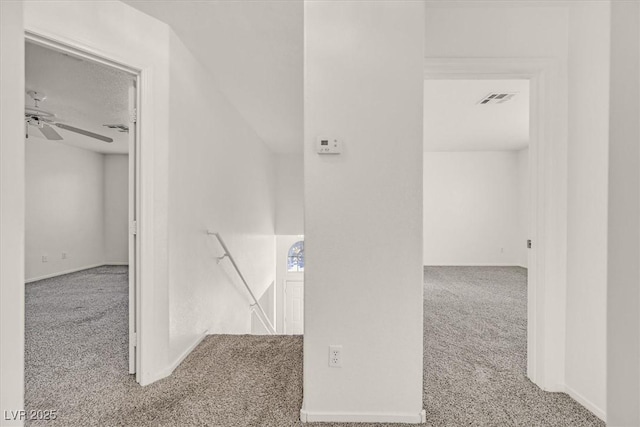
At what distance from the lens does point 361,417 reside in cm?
169

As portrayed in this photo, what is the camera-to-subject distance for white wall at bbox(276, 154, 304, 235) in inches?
290

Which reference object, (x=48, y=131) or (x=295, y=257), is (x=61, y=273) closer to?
(x=48, y=131)

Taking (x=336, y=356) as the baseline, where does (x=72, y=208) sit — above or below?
above

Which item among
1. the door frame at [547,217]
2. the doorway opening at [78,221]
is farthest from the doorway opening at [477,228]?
the doorway opening at [78,221]

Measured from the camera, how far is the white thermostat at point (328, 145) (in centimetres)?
170

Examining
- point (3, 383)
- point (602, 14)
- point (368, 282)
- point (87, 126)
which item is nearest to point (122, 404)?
point (368, 282)

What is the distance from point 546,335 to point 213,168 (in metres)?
2.91

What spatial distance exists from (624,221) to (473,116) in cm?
504

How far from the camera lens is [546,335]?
200 centimetres

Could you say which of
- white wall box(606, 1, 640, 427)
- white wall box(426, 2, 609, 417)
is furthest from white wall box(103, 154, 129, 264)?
white wall box(606, 1, 640, 427)

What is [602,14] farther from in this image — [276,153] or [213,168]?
[276,153]

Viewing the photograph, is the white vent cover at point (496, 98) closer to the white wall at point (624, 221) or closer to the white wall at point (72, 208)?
the white wall at point (624, 221)

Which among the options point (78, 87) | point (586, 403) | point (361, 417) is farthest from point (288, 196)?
point (586, 403)

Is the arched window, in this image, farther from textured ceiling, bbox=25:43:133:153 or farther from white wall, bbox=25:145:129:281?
textured ceiling, bbox=25:43:133:153
